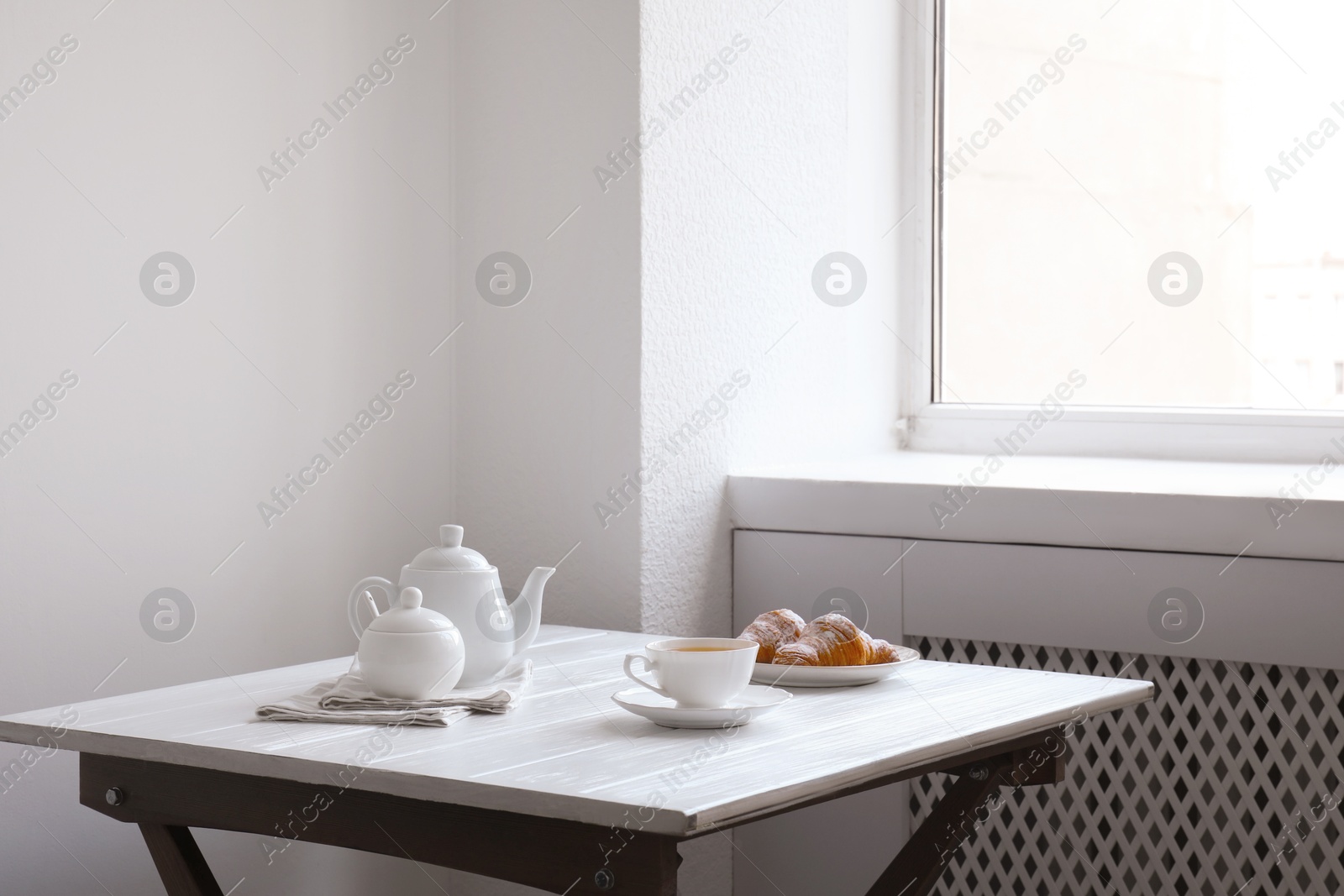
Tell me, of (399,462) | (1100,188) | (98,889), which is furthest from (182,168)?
(1100,188)

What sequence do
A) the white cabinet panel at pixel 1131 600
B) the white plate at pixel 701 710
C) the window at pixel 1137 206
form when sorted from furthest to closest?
the window at pixel 1137 206, the white cabinet panel at pixel 1131 600, the white plate at pixel 701 710

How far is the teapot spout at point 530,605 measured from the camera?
1404mm

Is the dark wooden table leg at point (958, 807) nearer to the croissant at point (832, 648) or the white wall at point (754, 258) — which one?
the croissant at point (832, 648)

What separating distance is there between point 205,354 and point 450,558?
1.72ft

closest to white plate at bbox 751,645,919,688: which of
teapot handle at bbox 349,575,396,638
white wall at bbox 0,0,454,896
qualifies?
teapot handle at bbox 349,575,396,638

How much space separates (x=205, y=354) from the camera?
1.66 m

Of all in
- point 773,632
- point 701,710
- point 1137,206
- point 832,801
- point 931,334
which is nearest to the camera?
point 701,710

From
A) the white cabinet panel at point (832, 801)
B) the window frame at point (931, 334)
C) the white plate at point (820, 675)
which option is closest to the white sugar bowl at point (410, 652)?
the white plate at point (820, 675)

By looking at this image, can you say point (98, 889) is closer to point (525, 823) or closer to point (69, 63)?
point (525, 823)

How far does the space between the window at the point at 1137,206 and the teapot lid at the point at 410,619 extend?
135 cm

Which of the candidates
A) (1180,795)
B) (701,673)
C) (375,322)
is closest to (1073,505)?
(1180,795)

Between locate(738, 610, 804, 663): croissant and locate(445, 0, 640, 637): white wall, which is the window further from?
locate(738, 610, 804, 663): croissant

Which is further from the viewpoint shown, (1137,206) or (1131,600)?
(1137,206)

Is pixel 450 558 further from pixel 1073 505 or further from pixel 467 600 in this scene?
pixel 1073 505
